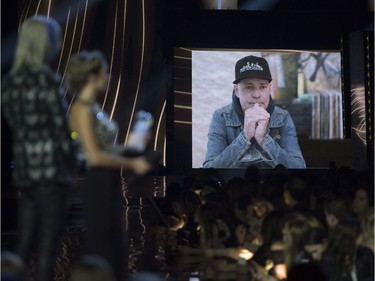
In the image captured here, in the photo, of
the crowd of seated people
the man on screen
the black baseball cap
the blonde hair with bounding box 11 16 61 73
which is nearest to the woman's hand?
the blonde hair with bounding box 11 16 61 73

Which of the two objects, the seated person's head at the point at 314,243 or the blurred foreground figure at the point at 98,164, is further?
the seated person's head at the point at 314,243

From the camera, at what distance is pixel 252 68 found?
17156mm

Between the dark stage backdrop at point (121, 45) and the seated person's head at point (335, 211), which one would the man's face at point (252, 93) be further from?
the seated person's head at point (335, 211)

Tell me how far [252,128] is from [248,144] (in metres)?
0.27

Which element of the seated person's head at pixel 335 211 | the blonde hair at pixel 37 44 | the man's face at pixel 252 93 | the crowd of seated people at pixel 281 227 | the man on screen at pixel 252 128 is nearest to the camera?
the blonde hair at pixel 37 44

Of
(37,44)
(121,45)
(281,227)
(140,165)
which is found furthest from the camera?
(121,45)

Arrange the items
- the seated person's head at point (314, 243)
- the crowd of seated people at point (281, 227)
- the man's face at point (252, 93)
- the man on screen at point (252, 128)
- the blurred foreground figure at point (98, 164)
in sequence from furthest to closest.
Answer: the man's face at point (252, 93) < the man on screen at point (252, 128) < the seated person's head at point (314, 243) < the crowd of seated people at point (281, 227) < the blurred foreground figure at point (98, 164)

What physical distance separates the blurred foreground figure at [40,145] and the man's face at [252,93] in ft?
41.2

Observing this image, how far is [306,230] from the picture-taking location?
4984 millimetres

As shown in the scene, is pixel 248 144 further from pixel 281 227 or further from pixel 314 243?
pixel 314 243

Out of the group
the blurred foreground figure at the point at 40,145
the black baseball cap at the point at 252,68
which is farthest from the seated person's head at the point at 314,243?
the black baseball cap at the point at 252,68

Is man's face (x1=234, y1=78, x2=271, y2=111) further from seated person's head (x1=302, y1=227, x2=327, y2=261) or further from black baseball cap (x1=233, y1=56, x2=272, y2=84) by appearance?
seated person's head (x1=302, y1=227, x2=327, y2=261)

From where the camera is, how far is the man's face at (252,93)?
16844 millimetres

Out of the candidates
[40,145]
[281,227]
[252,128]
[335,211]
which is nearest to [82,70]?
[40,145]
